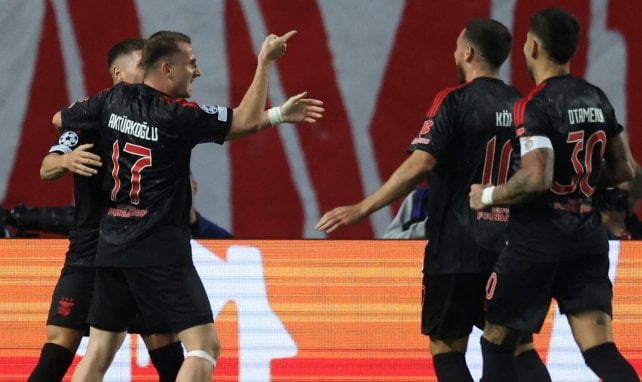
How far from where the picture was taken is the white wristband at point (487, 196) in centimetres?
556

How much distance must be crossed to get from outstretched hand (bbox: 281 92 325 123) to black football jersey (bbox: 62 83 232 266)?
0.24m

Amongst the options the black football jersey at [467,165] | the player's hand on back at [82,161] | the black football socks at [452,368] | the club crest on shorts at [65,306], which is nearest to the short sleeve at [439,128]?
the black football jersey at [467,165]

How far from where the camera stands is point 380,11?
8.99 m

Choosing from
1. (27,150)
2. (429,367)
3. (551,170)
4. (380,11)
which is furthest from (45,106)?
(551,170)

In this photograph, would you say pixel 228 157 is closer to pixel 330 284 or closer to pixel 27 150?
pixel 27 150

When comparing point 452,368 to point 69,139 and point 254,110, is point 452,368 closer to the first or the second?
point 254,110

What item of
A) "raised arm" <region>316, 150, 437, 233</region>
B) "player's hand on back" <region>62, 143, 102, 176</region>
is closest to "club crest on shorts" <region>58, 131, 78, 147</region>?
"player's hand on back" <region>62, 143, 102, 176</region>

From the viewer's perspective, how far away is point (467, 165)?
599cm

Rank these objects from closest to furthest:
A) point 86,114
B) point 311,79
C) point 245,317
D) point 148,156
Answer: point 148,156 < point 86,114 < point 245,317 < point 311,79

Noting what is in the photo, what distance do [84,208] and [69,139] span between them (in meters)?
0.35

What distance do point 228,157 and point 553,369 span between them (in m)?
2.75

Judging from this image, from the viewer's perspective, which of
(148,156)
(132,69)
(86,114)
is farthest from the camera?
(132,69)

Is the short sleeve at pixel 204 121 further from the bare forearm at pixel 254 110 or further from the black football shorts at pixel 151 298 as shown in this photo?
the black football shorts at pixel 151 298

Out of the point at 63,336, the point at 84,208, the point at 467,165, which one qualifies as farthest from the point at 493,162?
the point at 63,336
